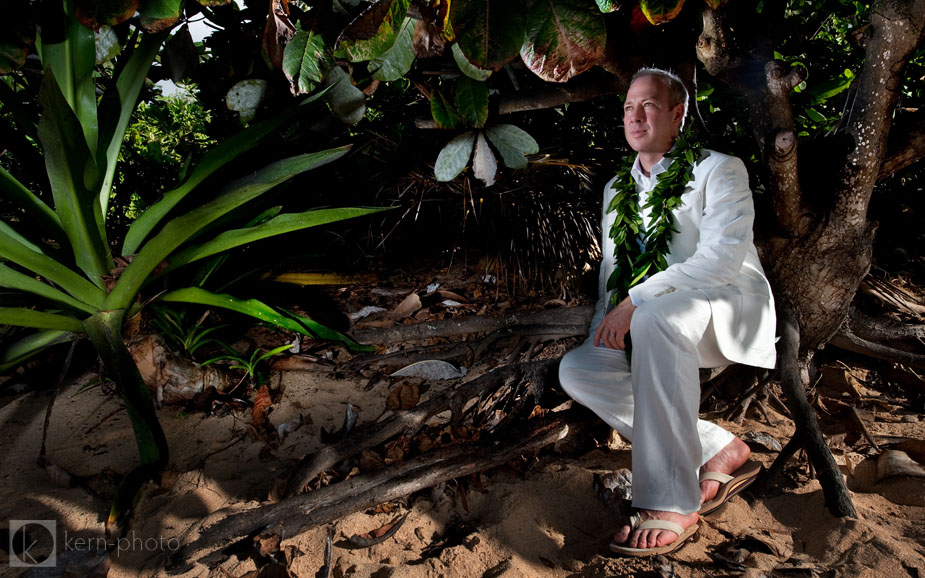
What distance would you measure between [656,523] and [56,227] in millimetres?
2496

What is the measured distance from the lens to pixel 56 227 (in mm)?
2270

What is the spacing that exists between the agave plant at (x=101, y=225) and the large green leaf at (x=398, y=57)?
89cm

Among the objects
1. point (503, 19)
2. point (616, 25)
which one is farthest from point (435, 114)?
point (503, 19)

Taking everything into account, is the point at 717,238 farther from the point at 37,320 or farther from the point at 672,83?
the point at 37,320

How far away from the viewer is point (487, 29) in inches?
42.4

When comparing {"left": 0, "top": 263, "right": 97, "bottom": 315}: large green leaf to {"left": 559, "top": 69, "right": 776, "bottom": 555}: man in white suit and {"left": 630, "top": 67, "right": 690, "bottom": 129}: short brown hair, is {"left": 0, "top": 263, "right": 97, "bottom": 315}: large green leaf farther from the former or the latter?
{"left": 630, "top": 67, "right": 690, "bottom": 129}: short brown hair

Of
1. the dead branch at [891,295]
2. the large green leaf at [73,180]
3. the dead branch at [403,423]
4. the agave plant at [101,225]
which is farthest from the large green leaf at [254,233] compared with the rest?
the dead branch at [891,295]

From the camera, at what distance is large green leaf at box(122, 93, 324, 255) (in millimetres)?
2338

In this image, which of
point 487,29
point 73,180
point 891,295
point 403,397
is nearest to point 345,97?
point 487,29

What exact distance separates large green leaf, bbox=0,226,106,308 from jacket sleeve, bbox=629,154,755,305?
2044 millimetres

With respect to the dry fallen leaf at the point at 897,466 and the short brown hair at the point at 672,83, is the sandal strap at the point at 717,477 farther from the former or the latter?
the short brown hair at the point at 672,83

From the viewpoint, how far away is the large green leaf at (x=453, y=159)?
197 cm

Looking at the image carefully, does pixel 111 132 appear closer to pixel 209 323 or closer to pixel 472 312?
pixel 209 323

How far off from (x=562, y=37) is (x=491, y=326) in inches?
72.7
